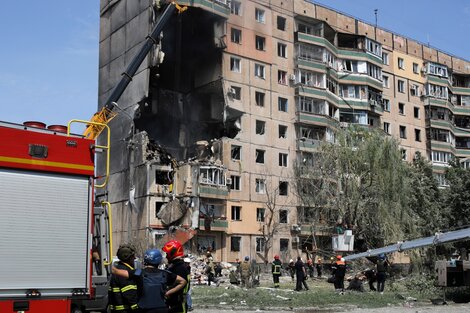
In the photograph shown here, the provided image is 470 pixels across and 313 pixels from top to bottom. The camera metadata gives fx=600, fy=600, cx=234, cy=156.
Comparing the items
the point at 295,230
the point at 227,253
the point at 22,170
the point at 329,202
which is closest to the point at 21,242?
the point at 22,170

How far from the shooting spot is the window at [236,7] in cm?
5322

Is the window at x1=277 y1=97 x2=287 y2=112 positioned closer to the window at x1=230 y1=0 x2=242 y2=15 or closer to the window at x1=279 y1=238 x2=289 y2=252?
the window at x1=230 y1=0 x2=242 y2=15

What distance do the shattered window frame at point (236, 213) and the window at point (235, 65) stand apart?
38.7 feet

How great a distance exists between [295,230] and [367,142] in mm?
12609

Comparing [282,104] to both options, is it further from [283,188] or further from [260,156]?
[283,188]

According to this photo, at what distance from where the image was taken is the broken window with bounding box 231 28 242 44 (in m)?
52.8

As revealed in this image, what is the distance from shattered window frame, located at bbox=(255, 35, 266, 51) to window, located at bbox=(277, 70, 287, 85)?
2691 mm

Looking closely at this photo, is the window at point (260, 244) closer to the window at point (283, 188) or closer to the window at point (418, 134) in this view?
the window at point (283, 188)

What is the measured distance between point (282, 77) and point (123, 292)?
49.9 m

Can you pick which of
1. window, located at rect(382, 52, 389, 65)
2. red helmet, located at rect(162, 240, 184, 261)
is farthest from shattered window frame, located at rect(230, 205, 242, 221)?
red helmet, located at rect(162, 240, 184, 261)

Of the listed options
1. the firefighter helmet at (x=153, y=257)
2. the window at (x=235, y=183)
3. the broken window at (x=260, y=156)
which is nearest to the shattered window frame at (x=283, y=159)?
the broken window at (x=260, y=156)

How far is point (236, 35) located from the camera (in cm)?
5309

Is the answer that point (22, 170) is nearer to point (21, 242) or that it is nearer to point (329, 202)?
point (21, 242)

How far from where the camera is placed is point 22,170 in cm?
901
